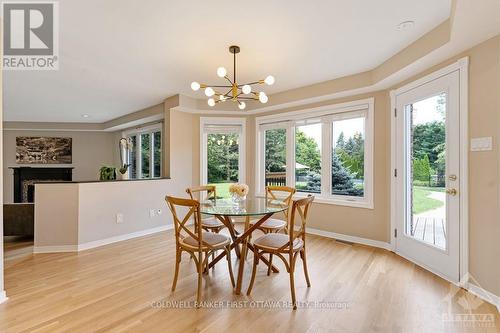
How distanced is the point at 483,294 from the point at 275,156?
3.37m

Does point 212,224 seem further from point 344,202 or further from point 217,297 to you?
point 344,202

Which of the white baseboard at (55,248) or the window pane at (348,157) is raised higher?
the window pane at (348,157)

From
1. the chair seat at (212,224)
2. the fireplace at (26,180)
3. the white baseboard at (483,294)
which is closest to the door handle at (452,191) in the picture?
the white baseboard at (483,294)

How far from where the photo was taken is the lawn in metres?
2.78

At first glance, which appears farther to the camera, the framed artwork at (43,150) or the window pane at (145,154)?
the framed artwork at (43,150)

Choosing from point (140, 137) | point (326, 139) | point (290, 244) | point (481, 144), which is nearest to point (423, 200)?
point (481, 144)

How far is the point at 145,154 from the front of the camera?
6.43 meters

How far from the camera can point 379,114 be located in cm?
362

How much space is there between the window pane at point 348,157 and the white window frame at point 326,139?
0.07m

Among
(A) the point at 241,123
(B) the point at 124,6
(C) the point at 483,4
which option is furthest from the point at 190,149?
(C) the point at 483,4

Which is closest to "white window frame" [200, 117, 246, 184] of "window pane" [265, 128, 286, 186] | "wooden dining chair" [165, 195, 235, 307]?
"window pane" [265, 128, 286, 186]

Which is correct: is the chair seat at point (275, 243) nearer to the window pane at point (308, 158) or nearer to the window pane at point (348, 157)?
the window pane at point (348, 157)

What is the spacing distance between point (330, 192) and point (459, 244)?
6.28 feet

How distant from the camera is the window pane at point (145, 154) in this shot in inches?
249
